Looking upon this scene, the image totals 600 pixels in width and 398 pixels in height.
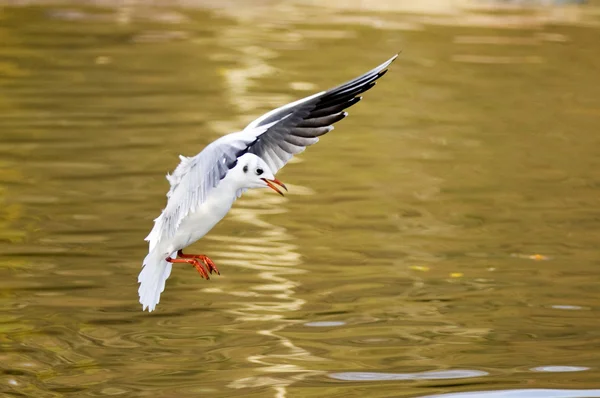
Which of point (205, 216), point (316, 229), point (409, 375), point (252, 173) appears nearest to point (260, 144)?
point (205, 216)

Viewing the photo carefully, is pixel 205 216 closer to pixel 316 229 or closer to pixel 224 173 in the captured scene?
pixel 224 173

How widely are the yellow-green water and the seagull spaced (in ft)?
3.93

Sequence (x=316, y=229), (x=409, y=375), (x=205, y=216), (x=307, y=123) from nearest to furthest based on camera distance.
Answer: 1. (x=205, y=216)
2. (x=307, y=123)
3. (x=409, y=375)
4. (x=316, y=229)

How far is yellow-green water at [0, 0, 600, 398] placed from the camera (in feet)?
26.9

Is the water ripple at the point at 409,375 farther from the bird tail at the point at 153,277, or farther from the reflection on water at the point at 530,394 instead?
the bird tail at the point at 153,277

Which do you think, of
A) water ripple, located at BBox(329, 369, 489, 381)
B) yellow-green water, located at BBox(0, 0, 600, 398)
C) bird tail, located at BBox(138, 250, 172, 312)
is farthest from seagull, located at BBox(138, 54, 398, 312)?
water ripple, located at BBox(329, 369, 489, 381)

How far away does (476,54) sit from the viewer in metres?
23.9

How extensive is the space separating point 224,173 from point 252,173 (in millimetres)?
126

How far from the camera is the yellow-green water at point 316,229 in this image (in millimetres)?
8211

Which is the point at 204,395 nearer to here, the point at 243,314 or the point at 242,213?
the point at 243,314

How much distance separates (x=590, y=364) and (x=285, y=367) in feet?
5.58

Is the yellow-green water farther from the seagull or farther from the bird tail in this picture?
the seagull

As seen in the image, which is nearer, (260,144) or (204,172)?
(204,172)

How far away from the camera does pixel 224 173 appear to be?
20.5 feet
